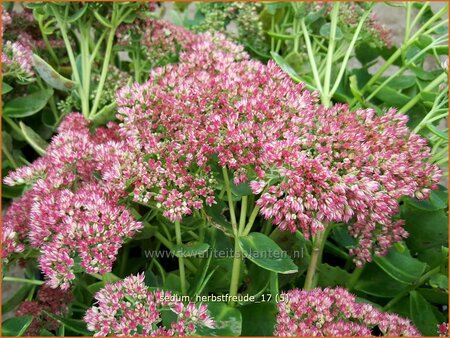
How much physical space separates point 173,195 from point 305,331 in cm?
25

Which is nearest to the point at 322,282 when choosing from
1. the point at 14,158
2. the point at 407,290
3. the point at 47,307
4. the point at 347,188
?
the point at 407,290

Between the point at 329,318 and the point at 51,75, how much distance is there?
0.69 m

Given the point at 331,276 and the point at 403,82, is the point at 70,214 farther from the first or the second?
the point at 403,82

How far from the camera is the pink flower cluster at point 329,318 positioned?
75 centimetres

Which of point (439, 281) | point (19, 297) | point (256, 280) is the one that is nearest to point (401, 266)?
point (439, 281)

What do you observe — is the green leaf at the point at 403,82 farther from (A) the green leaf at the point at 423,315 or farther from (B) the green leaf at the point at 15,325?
(B) the green leaf at the point at 15,325

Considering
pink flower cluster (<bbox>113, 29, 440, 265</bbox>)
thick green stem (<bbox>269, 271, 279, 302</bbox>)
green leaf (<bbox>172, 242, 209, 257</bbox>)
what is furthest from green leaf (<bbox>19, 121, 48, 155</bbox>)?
thick green stem (<bbox>269, 271, 279, 302</bbox>)

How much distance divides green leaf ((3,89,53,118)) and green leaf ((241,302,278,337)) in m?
0.63

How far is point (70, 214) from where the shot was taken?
79 centimetres

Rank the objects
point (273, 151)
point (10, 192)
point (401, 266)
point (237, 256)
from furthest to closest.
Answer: point (10, 192), point (401, 266), point (237, 256), point (273, 151)

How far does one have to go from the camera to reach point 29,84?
1255 mm

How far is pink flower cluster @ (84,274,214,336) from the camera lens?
739 millimetres

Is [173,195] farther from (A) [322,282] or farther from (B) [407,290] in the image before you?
(B) [407,290]

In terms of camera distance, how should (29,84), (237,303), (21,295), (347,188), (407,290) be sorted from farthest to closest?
1. (29,84)
2. (21,295)
3. (407,290)
4. (237,303)
5. (347,188)
